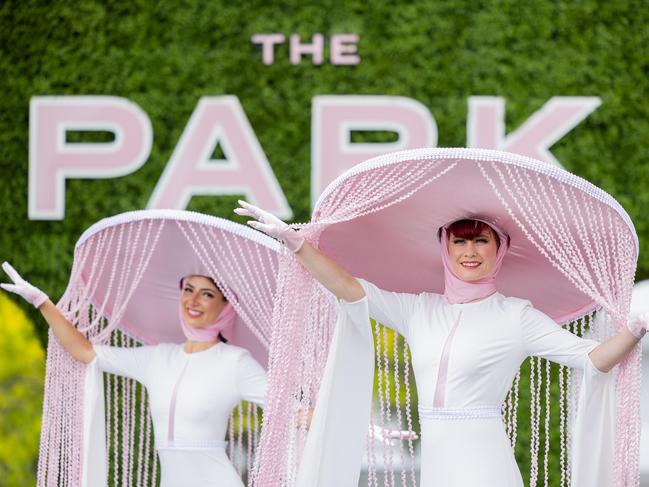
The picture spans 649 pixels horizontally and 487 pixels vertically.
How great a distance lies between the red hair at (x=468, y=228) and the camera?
3.91 m

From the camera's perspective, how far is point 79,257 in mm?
4836

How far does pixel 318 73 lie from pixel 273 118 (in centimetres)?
37

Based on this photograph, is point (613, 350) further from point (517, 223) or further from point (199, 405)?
point (199, 405)

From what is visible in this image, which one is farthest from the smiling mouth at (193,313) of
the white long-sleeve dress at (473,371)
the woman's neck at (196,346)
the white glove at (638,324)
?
the white glove at (638,324)

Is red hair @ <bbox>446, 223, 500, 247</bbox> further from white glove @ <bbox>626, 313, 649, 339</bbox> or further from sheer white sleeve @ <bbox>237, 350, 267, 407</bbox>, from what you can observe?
sheer white sleeve @ <bbox>237, 350, 267, 407</bbox>

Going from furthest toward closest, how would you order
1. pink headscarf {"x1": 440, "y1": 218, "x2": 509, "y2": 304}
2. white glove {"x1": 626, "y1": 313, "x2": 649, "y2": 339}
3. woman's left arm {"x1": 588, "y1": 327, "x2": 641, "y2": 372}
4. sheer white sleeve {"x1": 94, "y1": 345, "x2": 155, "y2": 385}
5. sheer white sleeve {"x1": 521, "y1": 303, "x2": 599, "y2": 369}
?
sheer white sleeve {"x1": 94, "y1": 345, "x2": 155, "y2": 385} < pink headscarf {"x1": 440, "y1": 218, "x2": 509, "y2": 304} < sheer white sleeve {"x1": 521, "y1": 303, "x2": 599, "y2": 369} < woman's left arm {"x1": 588, "y1": 327, "x2": 641, "y2": 372} < white glove {"x1": 626, "y1": 313, "x2": 649, "y2": 339}

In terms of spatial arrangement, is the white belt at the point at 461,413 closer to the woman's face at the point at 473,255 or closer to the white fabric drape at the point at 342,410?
the white fabric drape at the point at 342,410

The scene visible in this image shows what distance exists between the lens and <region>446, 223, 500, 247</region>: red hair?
3910 mm

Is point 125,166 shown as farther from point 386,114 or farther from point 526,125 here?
point 526,125

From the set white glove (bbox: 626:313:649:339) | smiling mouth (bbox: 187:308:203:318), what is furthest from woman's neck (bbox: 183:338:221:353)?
white glove (bbox: 626:313:649:339)

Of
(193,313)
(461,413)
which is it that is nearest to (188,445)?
(193,313)

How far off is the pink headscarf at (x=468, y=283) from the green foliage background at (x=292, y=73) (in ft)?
9.42

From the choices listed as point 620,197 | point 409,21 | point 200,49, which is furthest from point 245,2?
point 620,197

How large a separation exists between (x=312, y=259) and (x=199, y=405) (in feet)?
3.82
